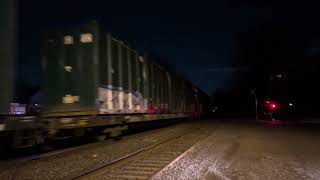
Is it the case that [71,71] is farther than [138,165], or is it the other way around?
[71,71]

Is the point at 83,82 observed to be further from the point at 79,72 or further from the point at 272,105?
the point at 272,105

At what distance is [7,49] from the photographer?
26.6 ft

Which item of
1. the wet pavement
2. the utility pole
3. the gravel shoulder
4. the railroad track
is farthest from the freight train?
the utility pole

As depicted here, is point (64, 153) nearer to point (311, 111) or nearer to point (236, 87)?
point (311, 111)

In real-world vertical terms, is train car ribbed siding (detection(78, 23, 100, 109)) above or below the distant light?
above

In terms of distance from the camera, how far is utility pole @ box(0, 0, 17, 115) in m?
8.00

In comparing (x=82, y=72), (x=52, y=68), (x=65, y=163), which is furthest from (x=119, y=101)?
(x=65, y=163)

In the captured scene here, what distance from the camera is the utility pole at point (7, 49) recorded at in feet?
26.2

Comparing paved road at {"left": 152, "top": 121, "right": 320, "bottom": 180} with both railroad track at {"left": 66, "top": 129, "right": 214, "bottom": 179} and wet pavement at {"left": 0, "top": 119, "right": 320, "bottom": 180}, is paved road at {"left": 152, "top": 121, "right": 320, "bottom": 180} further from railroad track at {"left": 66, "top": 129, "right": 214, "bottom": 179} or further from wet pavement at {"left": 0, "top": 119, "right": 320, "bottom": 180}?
railroad track at {"left": 66, "top": 129, "right": 214, "bottom": 179}

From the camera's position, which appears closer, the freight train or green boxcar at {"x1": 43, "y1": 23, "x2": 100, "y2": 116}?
the freight train

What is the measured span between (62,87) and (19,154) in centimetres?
252

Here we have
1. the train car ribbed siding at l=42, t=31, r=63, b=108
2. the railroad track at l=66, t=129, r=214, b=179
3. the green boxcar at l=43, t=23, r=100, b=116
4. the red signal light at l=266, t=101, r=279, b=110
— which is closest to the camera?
the railroad track at l=66, t=129, r=214, b=179

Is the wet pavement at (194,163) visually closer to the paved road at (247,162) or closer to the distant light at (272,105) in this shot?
the paved road at (247,162)

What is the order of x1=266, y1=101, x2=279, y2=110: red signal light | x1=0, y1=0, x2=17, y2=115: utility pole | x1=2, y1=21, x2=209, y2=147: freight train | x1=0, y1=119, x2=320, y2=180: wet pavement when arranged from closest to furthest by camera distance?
x1=0, y1=0, x2=17, y2=115: utility pole
x1=0, y1=119, x2=320, y2=180: wet pavement
x1=2, y1=21, x2=209, y2=147: freight train
x1=266, y1=101, x2=279, y2=110: red signal light
